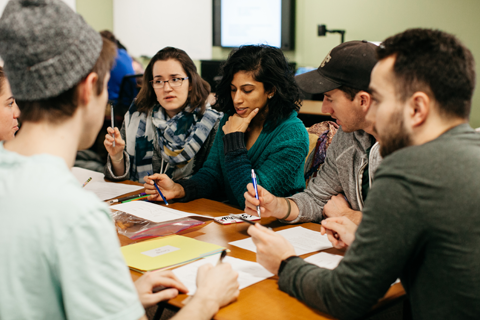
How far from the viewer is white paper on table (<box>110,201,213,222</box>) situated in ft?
5.65

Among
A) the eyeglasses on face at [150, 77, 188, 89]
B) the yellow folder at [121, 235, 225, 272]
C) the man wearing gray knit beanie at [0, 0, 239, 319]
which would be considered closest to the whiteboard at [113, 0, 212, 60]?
the eyeglasses on face at [150, 77, 188, 89]

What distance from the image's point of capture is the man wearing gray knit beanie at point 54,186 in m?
0.72

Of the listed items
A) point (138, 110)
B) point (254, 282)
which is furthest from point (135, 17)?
A: point (254, 282)

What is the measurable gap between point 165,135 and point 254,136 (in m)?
0.63

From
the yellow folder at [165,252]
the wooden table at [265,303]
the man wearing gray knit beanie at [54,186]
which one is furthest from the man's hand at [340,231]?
the man wearing gray knit beanie at [54,186]

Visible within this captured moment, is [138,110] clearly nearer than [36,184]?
No

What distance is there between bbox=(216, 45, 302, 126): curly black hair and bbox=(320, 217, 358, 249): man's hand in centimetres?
82

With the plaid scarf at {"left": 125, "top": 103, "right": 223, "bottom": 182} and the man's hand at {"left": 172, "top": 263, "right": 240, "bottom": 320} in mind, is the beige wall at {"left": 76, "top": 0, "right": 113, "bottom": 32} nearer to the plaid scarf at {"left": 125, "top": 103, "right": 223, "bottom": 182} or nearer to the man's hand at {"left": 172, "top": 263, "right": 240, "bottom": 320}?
the plaid scarf at {"left": 125, "top": 103, "right": 223, "bottom": 182}

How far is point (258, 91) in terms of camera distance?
2135 millimetres

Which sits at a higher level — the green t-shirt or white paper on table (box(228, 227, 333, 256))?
the green t-shirt

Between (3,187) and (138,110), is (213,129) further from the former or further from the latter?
(3,187)

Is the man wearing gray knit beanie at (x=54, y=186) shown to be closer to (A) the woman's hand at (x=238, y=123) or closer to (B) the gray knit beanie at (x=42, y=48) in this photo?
(B) the gray knit beanie at (x=42, y=48)

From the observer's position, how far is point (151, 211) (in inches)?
70.8

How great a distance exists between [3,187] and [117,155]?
1.63m
